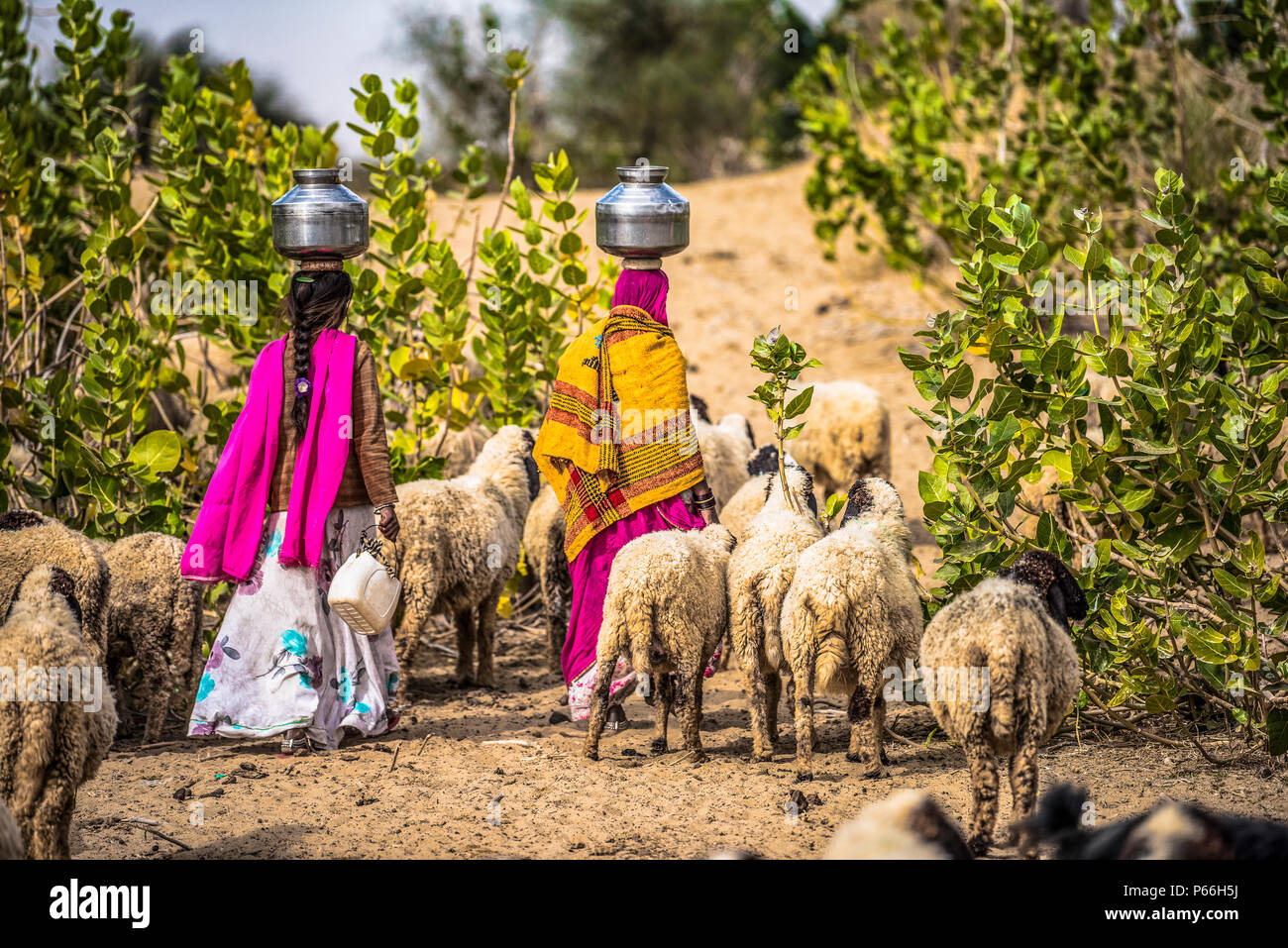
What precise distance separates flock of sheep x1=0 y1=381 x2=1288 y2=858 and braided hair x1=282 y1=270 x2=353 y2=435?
0.91 meters

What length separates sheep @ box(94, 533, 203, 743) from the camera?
5.44 metres

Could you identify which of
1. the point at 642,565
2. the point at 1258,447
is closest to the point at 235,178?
the point at 642,565

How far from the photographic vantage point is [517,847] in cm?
436

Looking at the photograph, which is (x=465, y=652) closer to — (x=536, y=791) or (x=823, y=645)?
(x=536, y=791)

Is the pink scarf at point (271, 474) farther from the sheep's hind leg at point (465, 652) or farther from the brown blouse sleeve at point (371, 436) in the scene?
the sheep's hind leg at point (465, 652)

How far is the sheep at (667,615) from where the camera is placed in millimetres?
5055

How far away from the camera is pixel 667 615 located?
5.06 metres

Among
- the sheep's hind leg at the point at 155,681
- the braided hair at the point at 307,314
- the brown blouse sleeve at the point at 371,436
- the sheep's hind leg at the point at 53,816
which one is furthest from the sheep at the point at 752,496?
the sheep's hind leg at the point at 53,816

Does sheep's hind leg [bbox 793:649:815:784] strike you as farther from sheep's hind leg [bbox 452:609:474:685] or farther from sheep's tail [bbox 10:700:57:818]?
sheep's tail [bbox 10:700:57:818]

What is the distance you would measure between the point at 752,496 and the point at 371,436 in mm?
2193

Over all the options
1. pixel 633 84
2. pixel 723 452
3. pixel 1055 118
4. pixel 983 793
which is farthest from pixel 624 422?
pixel 633 84

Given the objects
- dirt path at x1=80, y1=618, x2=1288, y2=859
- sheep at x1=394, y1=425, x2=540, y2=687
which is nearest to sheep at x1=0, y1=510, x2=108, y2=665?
dirt path at x1=80, y1=618, x2=1288, y2=859

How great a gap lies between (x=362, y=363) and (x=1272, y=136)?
217 inches

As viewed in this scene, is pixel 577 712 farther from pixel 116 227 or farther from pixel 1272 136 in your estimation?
pixel 1272 136
